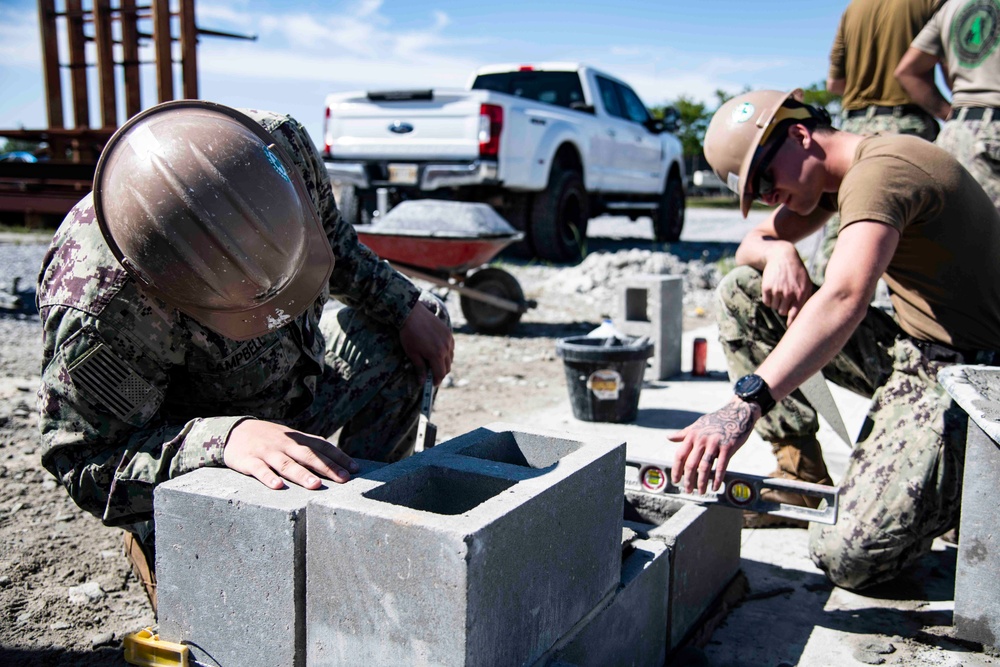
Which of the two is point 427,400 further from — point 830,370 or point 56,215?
point 56,215

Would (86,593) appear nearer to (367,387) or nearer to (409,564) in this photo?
(367,387)

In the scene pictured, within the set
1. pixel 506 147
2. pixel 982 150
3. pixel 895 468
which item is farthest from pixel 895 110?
pixel 506 147

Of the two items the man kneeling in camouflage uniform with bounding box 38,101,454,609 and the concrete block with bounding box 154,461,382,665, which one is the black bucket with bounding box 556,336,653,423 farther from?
the concrete block with bounding box 154,461,382,665

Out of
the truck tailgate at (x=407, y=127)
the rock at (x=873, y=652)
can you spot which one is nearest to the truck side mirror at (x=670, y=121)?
the truck tailgate at (x=407, y=127)

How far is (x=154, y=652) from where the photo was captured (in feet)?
5.60

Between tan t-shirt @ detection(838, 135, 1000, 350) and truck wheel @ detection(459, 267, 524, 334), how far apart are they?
3976 millimetres

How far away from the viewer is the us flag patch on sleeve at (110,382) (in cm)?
181

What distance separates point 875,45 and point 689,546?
394 centimetres

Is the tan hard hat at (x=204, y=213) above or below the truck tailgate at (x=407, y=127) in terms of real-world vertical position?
above

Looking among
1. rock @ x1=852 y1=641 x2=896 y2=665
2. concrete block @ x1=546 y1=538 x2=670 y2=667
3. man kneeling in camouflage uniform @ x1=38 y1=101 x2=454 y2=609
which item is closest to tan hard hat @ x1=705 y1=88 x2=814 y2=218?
concrete block @ x1=546 y1=538 x2=670 y2=667

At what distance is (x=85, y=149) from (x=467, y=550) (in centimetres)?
1182

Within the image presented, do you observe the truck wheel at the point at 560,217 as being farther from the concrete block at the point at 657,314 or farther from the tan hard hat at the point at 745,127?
the tan hard hat at the point at 745,127

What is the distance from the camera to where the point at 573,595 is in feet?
5.83

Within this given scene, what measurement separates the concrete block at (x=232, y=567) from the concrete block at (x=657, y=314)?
3.64 meters
